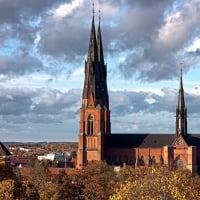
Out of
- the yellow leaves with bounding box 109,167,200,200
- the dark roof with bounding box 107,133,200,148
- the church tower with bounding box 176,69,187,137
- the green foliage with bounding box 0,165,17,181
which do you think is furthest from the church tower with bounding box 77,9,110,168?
the yellow leaves with bounding box 109,167,200,200

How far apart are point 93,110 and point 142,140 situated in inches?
600

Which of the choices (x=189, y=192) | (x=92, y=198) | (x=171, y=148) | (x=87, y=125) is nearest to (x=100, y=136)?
(x=87, y=125)

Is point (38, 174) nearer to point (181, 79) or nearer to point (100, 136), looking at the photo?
point (100, 136)

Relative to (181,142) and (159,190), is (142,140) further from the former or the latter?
(159,190)

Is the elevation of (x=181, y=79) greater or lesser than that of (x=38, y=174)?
greater

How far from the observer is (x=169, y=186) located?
1617 inches

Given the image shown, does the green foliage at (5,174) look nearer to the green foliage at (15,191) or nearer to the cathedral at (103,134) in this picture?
the green foliage at (15,191)

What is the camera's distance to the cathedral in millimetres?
138375

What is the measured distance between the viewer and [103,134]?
141 m

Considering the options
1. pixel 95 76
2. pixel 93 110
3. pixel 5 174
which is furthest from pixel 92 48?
pixel 5 174

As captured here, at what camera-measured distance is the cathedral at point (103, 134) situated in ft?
454

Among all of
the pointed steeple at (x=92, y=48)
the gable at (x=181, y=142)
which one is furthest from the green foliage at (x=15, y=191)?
the gable at (x=181, y=142)

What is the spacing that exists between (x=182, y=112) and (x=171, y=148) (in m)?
8.82

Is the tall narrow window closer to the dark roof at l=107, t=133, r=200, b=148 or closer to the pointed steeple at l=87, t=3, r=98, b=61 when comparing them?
the dark roof at l=107, t=133, r=200, b=148
